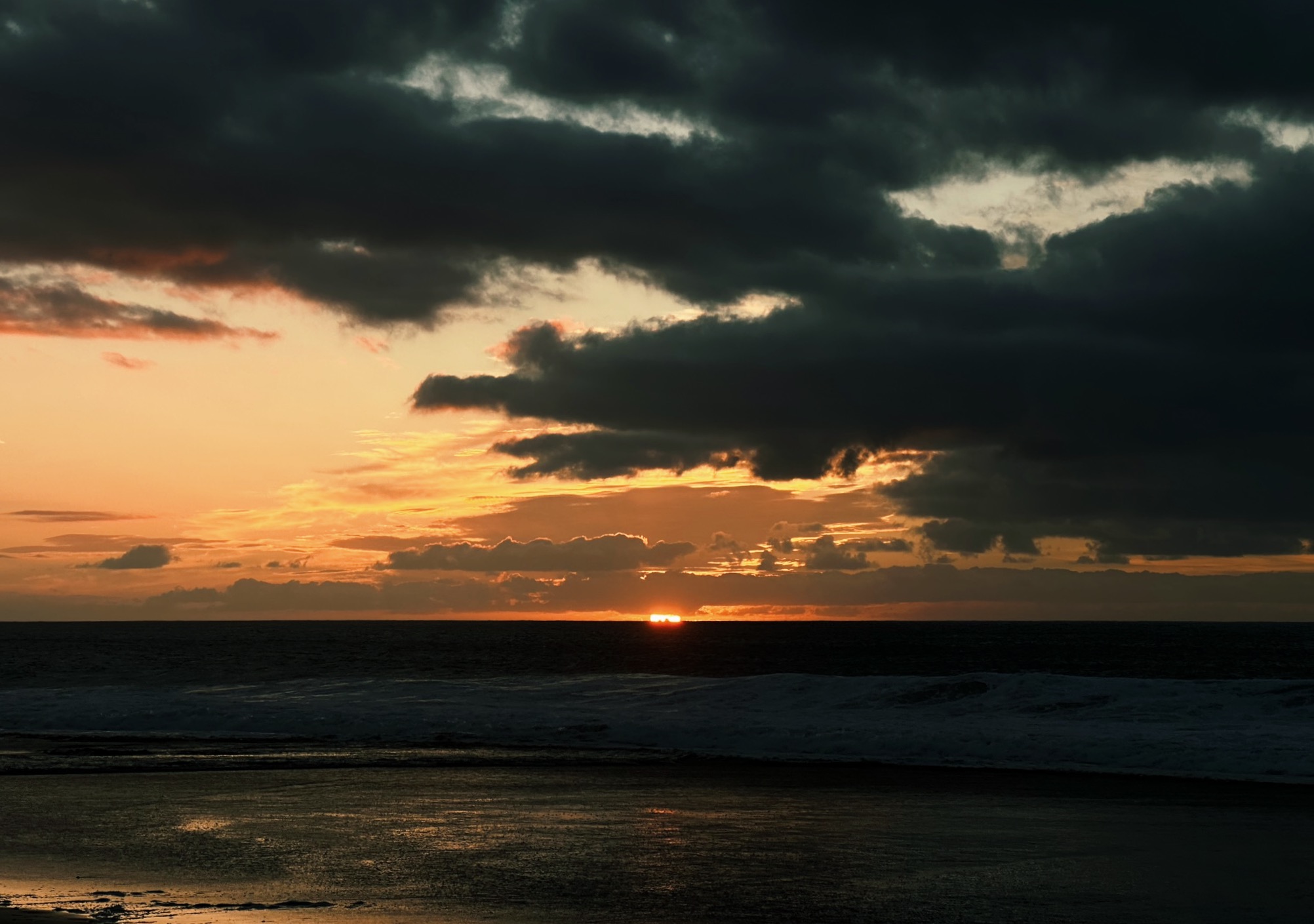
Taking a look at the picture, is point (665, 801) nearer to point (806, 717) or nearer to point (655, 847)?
point (655, 847)

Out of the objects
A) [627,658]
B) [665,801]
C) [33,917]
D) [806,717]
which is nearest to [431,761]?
[665,801]

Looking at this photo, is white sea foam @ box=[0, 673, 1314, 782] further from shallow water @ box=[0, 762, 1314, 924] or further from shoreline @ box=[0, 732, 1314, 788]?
shallow water @ box=[0, 762, 1314, 924]

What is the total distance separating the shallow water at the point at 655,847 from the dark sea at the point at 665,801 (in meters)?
0.06

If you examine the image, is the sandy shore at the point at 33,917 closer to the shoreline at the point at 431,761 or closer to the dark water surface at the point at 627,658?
the shoreline at the point at 431,761

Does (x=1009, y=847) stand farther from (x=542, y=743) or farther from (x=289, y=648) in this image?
(x=289, y=648)

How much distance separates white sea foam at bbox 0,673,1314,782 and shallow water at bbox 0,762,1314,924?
13.3 ft

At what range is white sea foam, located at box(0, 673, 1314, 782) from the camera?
84.4 feet

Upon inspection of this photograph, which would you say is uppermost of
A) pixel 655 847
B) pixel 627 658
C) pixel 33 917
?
pixel 33 917

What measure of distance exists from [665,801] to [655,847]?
4304mm

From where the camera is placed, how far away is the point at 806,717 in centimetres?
3369

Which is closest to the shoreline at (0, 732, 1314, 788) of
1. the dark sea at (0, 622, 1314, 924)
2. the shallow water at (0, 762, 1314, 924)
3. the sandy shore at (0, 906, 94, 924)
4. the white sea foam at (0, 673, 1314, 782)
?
the dark sea at (0, 622, 1314, 924)

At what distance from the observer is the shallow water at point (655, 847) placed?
11281 mm

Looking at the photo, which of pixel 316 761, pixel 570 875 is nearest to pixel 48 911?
pixel 570 875

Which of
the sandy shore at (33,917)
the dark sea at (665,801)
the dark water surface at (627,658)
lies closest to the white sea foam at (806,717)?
the dark sea at (665,801)
